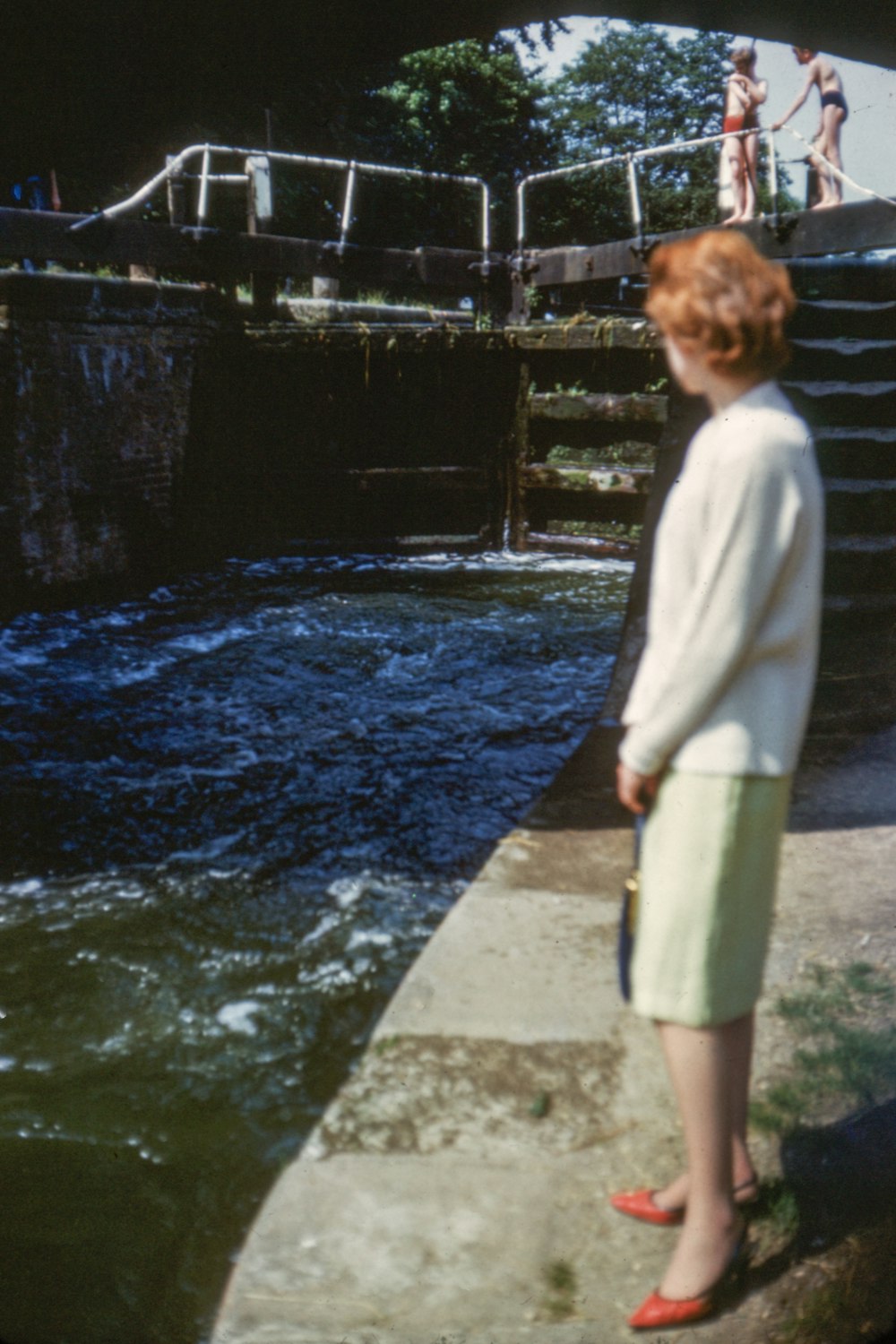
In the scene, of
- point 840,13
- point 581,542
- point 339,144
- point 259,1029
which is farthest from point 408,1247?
point 339,144

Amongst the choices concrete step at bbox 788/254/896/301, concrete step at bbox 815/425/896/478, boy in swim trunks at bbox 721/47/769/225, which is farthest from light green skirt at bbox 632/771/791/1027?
boy in swim trunks at bbox 721/47/769/225

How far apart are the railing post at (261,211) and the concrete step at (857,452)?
21.6ft

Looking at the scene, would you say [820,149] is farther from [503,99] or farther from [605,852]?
[503,99]

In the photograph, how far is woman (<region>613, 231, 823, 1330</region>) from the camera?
146 centimetres

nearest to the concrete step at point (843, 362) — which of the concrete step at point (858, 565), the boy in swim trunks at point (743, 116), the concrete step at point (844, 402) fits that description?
the concrete step at point (844, 402)

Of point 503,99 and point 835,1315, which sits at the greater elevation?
point 503,99

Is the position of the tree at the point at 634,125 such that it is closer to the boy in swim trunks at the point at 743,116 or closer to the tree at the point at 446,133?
the tree at the point at 446,133

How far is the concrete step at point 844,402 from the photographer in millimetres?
4945

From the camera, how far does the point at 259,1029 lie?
296 cm

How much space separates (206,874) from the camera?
3967 mm

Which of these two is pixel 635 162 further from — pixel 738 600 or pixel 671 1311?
pixel 671 1311

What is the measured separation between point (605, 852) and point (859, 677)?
1.71 metres

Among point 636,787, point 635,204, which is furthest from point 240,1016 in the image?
point 635,204

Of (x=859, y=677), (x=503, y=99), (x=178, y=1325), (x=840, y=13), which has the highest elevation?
(x=503, y=99)
